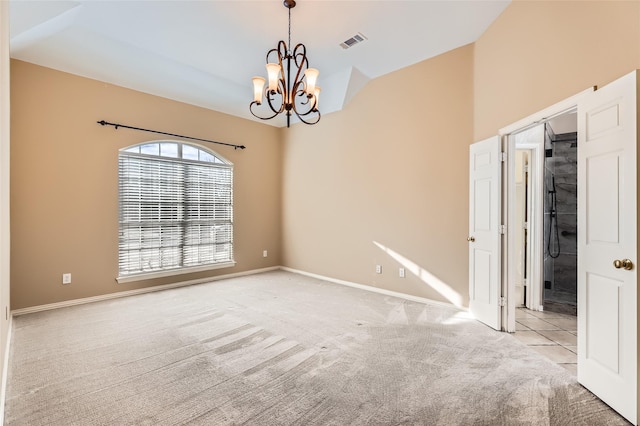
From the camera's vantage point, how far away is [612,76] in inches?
81.3

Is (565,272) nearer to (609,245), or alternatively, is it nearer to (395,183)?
(395,183)

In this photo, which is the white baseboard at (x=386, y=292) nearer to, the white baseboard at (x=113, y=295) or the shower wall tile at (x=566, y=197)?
the white baseboard at (x=113, y=295)

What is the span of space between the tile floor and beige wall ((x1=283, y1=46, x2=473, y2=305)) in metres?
0.73

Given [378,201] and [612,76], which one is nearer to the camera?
[612,76]

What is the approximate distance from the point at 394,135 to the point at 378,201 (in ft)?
3.34

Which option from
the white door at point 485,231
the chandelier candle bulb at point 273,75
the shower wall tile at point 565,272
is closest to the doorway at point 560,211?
the shower wall tile at point 565,272

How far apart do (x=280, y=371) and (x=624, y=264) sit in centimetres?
241

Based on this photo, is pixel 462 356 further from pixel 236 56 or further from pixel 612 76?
pixel 236 56

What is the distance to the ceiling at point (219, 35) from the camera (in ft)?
10.4

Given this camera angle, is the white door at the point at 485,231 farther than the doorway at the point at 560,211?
No

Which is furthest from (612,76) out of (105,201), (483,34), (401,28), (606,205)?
(105,201)

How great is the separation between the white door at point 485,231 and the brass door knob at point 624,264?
4.30 ft

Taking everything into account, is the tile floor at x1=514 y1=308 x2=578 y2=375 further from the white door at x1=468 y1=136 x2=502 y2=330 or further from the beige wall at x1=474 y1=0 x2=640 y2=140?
the beige wall at x1=474 y1=0 x2=640 y2=140

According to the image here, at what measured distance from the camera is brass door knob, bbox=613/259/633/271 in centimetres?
183
